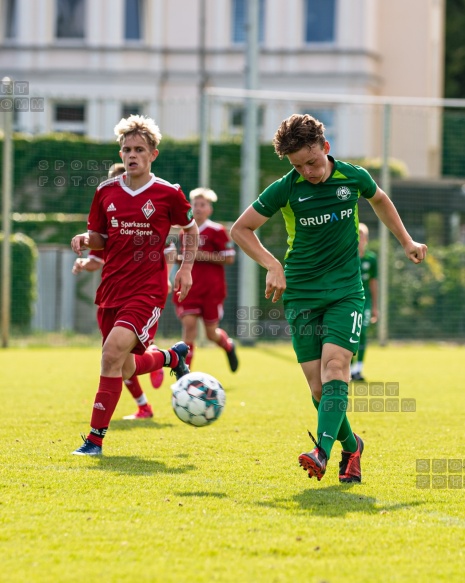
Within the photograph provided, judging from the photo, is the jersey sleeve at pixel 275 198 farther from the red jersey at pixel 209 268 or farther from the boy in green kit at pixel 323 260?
the red jersey at pixel 209 268

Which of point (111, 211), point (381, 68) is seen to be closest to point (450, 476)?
point (111, 211)

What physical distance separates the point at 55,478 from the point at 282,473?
131 cm

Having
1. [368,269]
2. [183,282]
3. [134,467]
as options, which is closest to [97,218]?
[183,282]

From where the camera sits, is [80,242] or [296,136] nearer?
[296,136]

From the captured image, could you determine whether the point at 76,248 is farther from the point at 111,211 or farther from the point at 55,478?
the point at 55,478

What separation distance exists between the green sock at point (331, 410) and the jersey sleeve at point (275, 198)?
41.0 inches

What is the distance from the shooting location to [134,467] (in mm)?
6375

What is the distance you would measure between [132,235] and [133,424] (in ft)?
6.59

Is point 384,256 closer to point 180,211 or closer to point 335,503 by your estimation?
point 180,211

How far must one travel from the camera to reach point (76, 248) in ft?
23.5

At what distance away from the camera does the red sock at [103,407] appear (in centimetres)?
678

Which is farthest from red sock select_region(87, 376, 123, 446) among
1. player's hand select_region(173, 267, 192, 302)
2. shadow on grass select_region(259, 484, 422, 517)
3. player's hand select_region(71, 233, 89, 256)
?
shadow on grass select_region(259, 484, 422, 517)

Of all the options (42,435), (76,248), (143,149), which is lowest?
(42,435)

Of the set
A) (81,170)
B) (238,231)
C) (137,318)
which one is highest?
(81,170)
